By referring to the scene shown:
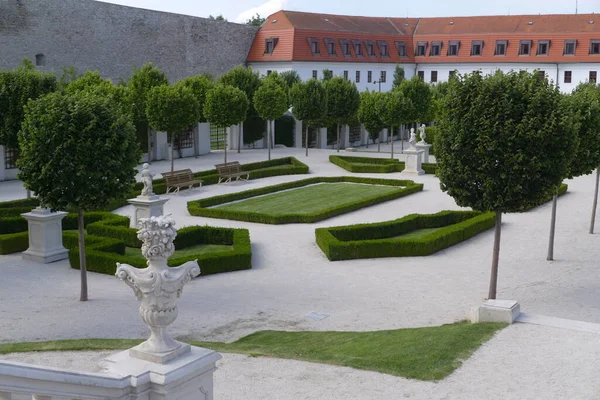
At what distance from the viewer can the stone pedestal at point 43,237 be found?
58.0ft

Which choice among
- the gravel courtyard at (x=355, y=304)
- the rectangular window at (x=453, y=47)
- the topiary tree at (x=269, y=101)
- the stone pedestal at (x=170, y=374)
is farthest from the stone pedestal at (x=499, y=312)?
the rectangular window at (x=453, y=47)

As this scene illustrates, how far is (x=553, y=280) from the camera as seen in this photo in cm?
1633

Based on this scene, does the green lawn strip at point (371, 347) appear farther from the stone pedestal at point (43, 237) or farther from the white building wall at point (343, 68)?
the white building wall at point (343, 68)

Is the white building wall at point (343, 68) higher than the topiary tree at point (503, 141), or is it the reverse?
the white building wall at point (343, 68)

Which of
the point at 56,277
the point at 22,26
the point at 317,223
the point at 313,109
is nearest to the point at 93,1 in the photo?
the point at 22,26

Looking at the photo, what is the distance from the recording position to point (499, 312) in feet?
38.3

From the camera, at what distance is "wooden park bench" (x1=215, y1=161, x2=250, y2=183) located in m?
30.9

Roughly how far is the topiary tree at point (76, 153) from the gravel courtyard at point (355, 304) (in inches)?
66.8

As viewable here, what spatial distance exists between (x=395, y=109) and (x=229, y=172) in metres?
11.6

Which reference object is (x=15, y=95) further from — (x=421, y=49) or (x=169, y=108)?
(x=421, y=49)

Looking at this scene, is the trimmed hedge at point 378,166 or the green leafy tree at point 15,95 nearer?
the green leafy tree at point 15,95

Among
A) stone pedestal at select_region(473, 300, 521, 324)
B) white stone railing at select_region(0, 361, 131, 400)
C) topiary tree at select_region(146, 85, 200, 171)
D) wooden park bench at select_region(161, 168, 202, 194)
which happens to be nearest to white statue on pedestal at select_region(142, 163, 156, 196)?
wooden park bench at select_region(161, 168, 202, 194)

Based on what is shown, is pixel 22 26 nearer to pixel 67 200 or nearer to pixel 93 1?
pixel 93 1

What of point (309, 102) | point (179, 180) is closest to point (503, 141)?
point (179, 180)
